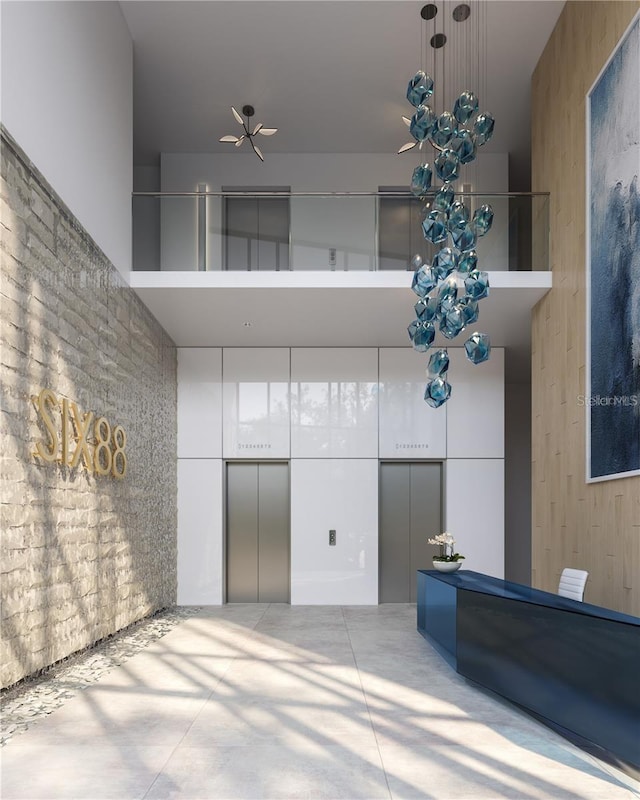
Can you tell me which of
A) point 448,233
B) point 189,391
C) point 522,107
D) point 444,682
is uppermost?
point 522,107

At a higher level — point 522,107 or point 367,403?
point 522,107

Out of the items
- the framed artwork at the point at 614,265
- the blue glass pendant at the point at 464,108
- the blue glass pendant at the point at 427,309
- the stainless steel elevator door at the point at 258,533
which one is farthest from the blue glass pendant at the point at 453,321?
the stainless steel elevator door at the point at 258,533

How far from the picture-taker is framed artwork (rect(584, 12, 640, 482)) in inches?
256

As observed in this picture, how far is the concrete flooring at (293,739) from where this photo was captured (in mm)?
4000

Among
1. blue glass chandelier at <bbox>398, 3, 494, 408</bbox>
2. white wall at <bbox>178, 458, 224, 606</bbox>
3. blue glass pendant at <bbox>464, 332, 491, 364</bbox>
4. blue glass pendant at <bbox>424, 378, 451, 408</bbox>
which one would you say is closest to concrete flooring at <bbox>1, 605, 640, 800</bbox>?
blue glass pendant at <bbox>424, 378, 451, 408</bbox>

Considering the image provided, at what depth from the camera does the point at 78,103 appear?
7.36 m

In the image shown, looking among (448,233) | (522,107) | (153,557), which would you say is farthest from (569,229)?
(153,557)

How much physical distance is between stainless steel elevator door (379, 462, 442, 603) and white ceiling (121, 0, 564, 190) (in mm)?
5505

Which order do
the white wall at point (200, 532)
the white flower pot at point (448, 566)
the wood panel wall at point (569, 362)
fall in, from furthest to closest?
the white wall at point (200, 532) → the white flower pot at point (448, 566) → the wood panel wall at point (569, 362)

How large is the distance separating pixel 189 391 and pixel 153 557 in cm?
299

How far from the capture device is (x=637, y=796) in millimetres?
3914

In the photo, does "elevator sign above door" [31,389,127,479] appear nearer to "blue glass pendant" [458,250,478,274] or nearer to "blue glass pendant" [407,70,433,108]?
"blue glass pendant" [458,250,478,274]

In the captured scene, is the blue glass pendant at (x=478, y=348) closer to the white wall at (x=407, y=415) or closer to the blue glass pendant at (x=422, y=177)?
the blue glass pendant at (x=422, y=177)

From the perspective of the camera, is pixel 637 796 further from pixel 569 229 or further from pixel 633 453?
pixel 569 229
